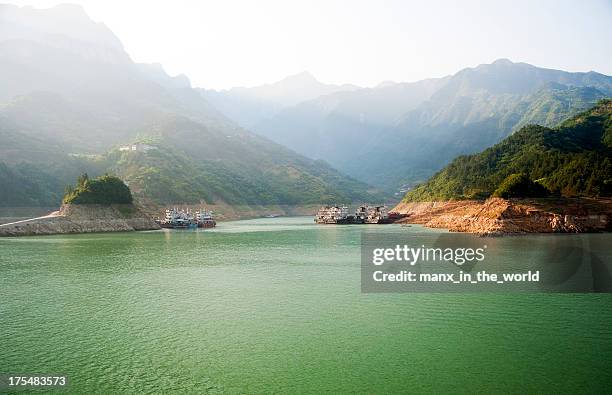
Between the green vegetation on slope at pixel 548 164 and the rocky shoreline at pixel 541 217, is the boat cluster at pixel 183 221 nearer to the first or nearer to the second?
the green vegetation on slope at pixel 548 164

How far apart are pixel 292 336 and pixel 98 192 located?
103168mm

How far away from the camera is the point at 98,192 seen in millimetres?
113562

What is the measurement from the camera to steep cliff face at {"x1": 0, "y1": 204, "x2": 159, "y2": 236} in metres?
99.8

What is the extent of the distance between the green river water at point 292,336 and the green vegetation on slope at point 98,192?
71960 millimetres

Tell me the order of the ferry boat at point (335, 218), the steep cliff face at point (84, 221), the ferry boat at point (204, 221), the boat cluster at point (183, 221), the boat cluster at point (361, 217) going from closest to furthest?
the steep cliff face at point (84, 221)
the boat cluster at point (183, 221)
the ferry boat at point (204, 221)
the boat cluster at point (361, 217)
the ferry boat at point (335, 218)

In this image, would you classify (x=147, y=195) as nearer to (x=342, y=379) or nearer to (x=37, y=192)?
(x=37, y=192)

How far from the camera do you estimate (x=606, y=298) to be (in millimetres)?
33406

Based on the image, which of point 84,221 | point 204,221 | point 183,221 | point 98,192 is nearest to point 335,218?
point 204,221

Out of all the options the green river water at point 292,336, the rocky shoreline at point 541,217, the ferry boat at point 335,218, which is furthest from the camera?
the ferry boat at point 335,218

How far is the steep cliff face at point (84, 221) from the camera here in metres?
99.8

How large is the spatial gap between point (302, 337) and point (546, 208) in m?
80.1

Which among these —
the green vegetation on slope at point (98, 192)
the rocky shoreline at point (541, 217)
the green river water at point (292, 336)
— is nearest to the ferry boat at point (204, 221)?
the green vegetation on slope at point (98, 192)

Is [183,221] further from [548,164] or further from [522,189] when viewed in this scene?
[548,164]

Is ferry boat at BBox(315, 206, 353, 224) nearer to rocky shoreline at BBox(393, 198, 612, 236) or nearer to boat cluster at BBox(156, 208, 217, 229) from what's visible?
boat cluster at BBox(156, 208, 217, 229)
